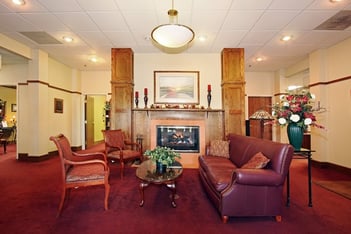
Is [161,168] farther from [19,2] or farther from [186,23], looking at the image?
[19,2]

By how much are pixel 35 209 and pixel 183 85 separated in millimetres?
4036

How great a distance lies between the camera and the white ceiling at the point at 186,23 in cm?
318

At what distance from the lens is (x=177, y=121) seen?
512 centimetres

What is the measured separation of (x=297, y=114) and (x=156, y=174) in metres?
2.18

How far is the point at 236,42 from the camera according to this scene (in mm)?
4688

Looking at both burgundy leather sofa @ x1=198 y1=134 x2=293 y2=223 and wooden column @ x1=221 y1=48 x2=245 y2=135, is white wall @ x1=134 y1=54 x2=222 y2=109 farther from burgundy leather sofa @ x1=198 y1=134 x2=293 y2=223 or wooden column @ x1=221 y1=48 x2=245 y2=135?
burgundy leather sofa @ x1=198 y1=134 x2=293 y2=223

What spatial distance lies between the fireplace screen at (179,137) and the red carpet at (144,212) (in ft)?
5.23

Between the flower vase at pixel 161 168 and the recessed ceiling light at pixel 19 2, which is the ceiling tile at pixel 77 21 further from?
the flower vase at pixel 161 168

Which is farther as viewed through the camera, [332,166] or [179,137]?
[179,137]

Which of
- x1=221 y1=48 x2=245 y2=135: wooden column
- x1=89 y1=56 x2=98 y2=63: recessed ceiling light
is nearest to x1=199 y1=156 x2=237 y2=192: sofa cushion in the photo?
x1=221 y1=48 x2=245 y2=135: wooden column

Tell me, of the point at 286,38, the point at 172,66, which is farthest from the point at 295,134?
the point at 172,66

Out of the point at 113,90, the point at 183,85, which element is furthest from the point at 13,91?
the point at 183,85

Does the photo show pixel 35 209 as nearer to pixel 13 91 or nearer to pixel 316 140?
pixel 316 140

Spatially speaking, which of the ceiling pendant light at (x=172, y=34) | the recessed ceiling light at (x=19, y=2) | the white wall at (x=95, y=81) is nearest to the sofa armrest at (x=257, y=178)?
the ceiling pendant light at (x=172, y=34)
